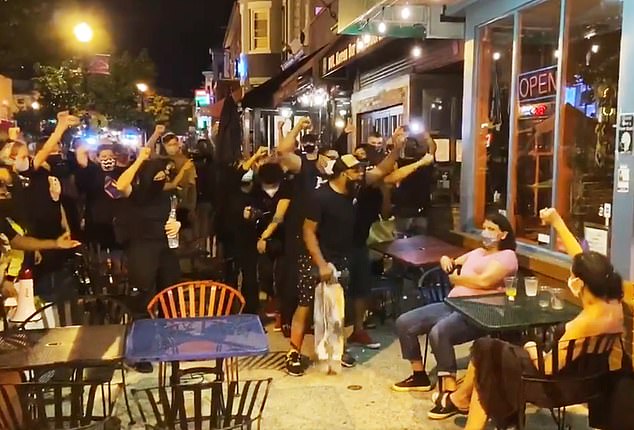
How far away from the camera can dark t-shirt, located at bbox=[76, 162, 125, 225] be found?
276 inches

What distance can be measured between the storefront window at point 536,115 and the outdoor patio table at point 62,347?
12.9 ft

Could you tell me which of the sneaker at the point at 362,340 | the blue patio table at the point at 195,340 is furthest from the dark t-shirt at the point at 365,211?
the blue patio table at the point at 195,340

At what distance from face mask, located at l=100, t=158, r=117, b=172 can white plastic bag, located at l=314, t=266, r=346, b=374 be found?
2504mm

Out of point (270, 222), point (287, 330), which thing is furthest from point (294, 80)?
point (287, 330)

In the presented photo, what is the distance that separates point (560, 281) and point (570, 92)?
164 centimetres

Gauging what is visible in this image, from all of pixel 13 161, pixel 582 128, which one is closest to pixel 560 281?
pixel 582 128

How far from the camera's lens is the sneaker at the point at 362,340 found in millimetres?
6793

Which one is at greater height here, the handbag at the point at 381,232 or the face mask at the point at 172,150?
the face mask at the point at 172,150

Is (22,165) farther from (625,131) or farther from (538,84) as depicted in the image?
(625,131)

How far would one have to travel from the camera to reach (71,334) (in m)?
4.37

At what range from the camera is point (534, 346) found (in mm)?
4266

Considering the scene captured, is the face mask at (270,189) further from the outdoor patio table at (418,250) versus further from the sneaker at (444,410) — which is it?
the sneaker at (444,410)

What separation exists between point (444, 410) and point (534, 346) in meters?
1.08

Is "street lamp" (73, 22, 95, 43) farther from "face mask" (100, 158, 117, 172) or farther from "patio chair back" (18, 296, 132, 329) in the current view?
"patio chair back" (18, 296, 132, 329)
